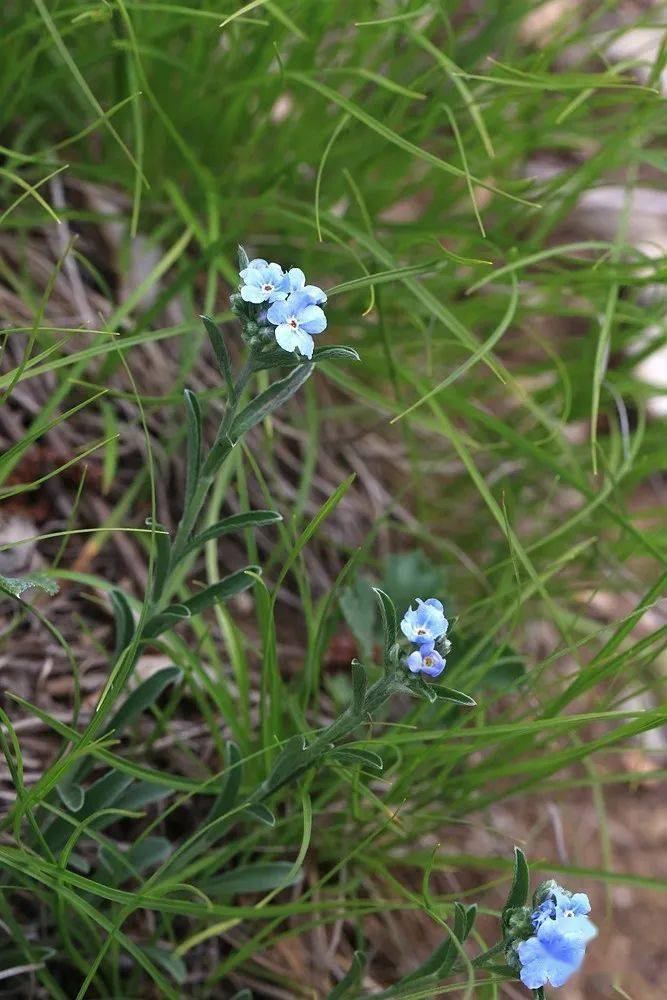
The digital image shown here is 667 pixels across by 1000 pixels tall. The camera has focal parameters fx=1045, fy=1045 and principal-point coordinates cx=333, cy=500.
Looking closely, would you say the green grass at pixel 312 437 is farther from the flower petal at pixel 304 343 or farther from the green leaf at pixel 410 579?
the flower petal at pixel 304 343

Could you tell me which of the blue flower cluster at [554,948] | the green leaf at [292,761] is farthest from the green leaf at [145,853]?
the blue flower cluster at [554,948]

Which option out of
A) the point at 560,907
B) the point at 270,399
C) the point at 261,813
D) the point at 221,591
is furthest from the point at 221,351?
the point at 560,907

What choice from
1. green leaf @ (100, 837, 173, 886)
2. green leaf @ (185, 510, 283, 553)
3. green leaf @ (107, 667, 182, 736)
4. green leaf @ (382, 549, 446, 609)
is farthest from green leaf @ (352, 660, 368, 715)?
green leaf @ (382, 549, 446, 609)

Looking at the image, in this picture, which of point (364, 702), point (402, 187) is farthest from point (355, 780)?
point (402, 187)

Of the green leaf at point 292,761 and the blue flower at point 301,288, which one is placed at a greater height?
the blue flower at point 301,288

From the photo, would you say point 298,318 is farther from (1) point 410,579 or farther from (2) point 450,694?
(1) point 410,579

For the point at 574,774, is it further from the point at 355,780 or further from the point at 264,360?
the point at 264,360
